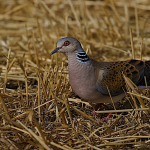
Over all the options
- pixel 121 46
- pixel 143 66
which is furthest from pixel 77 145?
pixel 121 46

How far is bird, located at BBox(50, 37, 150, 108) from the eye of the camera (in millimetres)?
3480

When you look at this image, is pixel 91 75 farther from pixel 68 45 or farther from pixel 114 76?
pixel 68 45

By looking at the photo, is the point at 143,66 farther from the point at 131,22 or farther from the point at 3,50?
the point at 131,22

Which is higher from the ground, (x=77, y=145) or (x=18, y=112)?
(x=18, y=112)

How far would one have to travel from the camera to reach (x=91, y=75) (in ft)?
11.6

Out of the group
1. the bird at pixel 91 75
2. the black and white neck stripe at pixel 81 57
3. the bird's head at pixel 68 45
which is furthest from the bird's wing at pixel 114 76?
the bird's head at pixel 68 45

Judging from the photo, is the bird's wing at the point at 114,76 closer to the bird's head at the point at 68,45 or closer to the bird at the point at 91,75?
the bird at the point at 91,75

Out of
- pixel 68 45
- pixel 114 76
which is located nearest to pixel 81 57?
pixel 68 45

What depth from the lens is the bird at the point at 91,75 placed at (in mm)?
3480

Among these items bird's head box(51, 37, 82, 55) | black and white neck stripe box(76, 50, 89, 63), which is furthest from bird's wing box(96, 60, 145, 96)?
bird's head box(51, 37, 82, 55)

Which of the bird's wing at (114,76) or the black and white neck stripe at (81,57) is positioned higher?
the black and white neck stripe at (81,57)

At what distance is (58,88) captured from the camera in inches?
148

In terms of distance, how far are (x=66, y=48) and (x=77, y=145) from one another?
109 centimetres

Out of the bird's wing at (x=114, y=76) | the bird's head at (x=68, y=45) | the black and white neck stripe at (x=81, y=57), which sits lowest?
the bird's wing at (x=114, y=76)
